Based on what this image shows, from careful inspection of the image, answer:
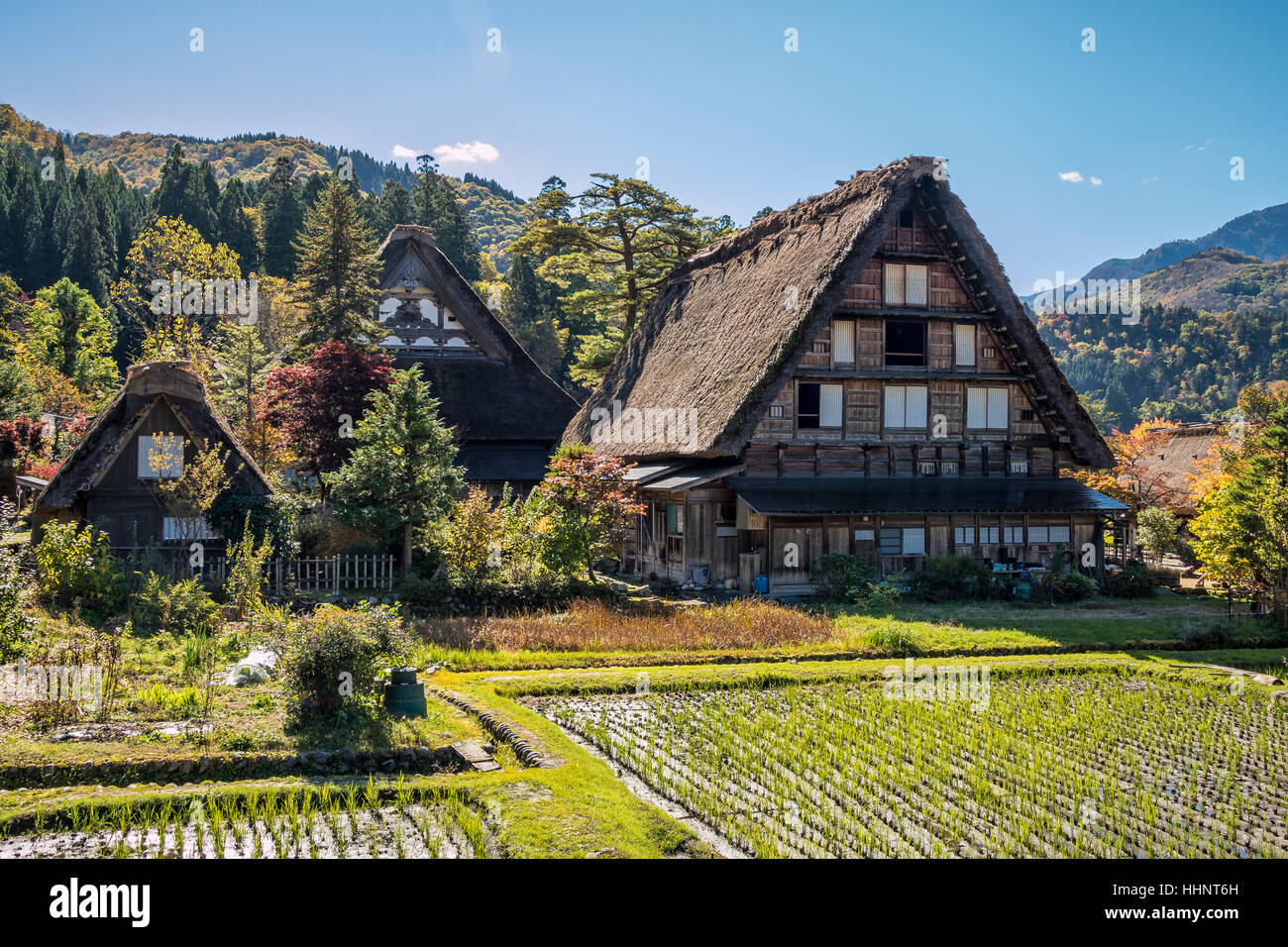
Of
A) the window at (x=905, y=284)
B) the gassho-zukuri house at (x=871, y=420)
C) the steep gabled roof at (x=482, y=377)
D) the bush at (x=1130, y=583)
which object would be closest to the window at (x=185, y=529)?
the gassho-zukuri house at (x=871, y=420)

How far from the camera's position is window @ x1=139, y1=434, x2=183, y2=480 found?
22.2 metres

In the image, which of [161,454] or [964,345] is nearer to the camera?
[161,454]

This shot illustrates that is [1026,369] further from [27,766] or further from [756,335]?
[27,766]

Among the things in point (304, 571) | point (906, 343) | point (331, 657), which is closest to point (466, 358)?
point (906, 343)

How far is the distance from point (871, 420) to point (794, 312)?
412 cm

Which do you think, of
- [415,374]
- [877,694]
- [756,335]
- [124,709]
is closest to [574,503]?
[415,374]

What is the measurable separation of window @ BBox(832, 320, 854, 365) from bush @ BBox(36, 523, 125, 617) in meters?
18.7

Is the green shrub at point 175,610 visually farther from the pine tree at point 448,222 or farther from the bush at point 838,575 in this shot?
the pine tree at point 448,222

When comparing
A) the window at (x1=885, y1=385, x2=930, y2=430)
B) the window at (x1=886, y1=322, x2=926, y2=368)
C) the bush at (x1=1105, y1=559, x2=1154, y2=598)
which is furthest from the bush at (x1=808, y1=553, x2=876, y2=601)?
the window at (x1=886, y1=322, x2=926, y2=368)

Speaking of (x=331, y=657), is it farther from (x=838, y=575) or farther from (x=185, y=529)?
(x=838, y=575)

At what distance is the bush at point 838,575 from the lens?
2397 centimetres

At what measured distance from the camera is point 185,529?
2189cm

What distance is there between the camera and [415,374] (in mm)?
23531
